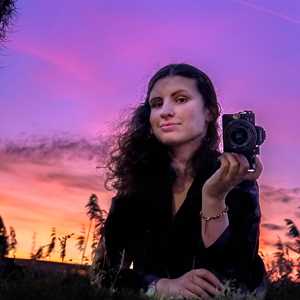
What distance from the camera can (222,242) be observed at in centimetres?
564

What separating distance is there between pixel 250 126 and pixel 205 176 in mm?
837

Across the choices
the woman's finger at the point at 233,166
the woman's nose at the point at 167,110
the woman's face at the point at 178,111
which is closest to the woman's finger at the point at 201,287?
the woman's finger at the point at 233,166

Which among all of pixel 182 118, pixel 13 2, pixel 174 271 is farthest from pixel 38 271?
pixel 13 2

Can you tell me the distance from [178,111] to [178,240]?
112 cm

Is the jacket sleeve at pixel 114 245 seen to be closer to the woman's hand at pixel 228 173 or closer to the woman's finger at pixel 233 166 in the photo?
the woman's hand at pixel 228 173

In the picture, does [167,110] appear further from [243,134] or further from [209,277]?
[209,277]

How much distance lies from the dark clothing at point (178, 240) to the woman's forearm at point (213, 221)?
0.08m

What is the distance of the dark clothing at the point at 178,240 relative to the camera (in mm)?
5891

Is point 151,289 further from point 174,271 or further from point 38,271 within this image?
point 38,271

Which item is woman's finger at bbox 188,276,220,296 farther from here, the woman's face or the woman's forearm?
the woman's face

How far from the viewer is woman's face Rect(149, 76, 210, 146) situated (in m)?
6.00

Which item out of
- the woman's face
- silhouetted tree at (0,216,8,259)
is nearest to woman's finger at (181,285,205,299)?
the woman's face

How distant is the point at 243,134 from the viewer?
5473 millimetres

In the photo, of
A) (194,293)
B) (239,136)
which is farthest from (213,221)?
(239,136)
